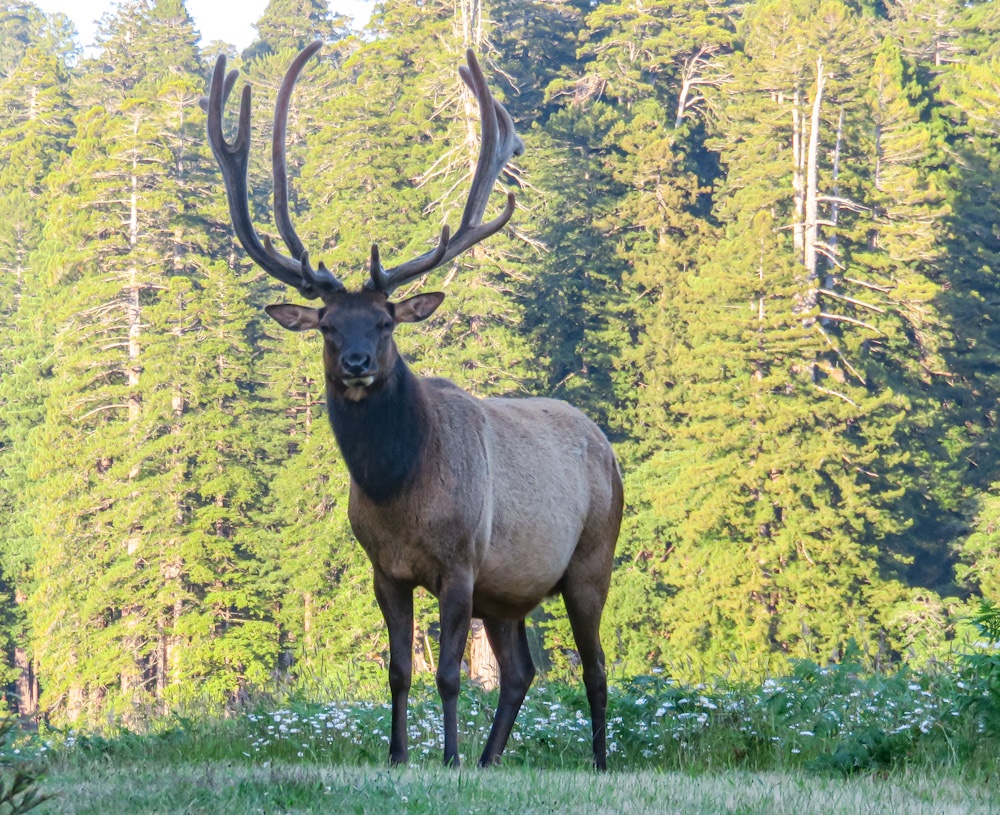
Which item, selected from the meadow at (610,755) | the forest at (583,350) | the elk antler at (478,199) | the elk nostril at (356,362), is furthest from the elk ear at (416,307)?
the forest at (583,350)

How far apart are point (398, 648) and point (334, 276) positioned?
6.01 feet

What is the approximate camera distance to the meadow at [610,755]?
5379 mm

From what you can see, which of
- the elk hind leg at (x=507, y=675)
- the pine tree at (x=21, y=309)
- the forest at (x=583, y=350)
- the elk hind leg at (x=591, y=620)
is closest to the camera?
the elk hind leg at (x=507, y=675)

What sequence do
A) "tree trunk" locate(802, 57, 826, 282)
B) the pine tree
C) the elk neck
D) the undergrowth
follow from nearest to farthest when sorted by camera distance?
the undergrowth < the elk neck < "tree trunk" locate(802, 57, 826, 282) < the pine tree

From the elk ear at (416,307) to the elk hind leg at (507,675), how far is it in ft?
5.55

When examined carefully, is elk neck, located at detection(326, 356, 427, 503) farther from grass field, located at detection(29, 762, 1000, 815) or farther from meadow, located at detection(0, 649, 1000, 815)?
grass field, located at detection(29, 762, 1000, 815)

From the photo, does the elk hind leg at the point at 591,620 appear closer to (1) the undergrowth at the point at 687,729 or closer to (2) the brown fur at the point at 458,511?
(2) the brown fur at the point at 458,511

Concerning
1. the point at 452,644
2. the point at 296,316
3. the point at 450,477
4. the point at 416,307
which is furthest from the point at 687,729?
the point at 296,316

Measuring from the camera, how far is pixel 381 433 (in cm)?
741

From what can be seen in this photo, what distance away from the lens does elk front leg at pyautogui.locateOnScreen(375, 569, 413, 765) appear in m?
7.35

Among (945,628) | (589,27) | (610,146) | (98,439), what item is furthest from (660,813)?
(589,27)

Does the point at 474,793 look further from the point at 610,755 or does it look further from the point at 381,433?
the point at 610,755

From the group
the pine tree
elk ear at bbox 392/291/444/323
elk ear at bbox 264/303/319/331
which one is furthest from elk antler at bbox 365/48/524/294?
the pine tree

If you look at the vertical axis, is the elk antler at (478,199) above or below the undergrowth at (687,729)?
above
